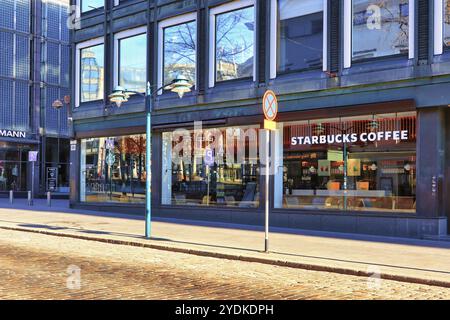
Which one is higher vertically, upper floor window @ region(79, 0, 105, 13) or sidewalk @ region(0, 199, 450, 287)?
upper floor window @ region(79, 0, 105, 13)

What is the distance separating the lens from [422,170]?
14820 mm

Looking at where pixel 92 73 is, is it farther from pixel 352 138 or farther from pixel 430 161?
pixel 430 161

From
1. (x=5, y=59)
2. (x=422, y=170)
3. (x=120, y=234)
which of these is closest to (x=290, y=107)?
(x=422, y=170)

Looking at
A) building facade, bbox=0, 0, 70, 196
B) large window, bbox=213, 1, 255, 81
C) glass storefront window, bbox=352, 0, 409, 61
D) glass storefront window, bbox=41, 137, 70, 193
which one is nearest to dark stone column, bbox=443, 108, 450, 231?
glass storefront window, bbox=352, 0, 409, 61

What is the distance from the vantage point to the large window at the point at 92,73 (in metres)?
24.4

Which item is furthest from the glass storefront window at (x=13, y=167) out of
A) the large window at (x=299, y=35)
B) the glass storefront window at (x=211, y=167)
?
the large window at (x=299, y=35)

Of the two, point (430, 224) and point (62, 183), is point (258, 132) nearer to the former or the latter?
point (430, 224)

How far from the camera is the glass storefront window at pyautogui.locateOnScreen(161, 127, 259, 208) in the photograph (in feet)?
62.2

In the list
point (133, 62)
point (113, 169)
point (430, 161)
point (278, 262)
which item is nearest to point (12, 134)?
point (113, 169)

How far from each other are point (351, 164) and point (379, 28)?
4164mm

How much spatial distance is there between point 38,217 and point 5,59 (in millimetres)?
22926

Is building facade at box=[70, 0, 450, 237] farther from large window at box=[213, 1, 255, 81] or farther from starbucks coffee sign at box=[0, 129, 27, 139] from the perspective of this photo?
starbucks coffee sign at box=[0, 129, 27, 139]

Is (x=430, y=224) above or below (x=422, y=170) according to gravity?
below

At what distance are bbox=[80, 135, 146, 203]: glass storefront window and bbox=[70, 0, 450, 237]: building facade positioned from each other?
0.24 ft
